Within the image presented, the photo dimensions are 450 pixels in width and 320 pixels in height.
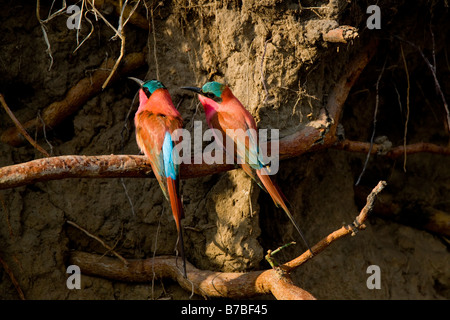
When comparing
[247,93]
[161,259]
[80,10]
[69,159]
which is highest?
[80,10]

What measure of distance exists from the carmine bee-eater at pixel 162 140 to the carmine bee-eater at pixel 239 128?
21 cm

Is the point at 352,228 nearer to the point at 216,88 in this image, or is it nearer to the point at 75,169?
the point at 216,88

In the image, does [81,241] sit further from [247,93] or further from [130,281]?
[247,93]

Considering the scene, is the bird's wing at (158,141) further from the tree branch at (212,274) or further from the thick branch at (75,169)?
the tree branch at (212,274)

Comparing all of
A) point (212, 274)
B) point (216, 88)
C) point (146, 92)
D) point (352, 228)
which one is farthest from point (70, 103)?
point (352, 228)

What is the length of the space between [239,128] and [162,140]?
1.32 ft

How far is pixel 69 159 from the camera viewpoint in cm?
233

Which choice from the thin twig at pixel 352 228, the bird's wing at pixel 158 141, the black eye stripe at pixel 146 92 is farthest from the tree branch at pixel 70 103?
the thin twig at pixel 352 228

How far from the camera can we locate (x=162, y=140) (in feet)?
8.25

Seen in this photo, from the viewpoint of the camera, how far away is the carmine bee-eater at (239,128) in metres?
2.61

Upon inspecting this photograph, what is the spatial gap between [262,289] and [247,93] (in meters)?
1.08

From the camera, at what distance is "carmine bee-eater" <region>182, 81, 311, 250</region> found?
8.55 ft

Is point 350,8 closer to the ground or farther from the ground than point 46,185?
farther from the ground

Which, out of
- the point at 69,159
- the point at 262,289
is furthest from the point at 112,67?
the point at 262,289
